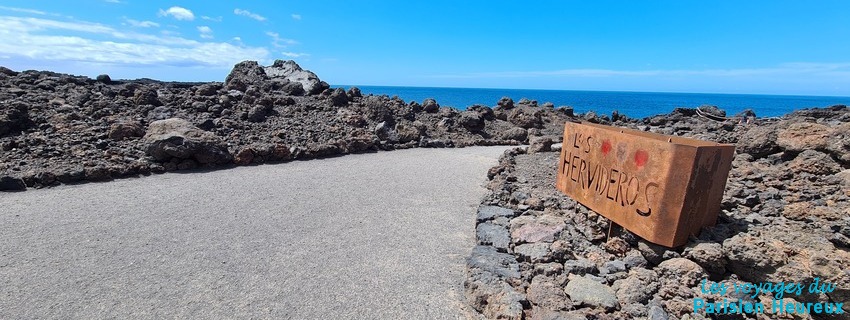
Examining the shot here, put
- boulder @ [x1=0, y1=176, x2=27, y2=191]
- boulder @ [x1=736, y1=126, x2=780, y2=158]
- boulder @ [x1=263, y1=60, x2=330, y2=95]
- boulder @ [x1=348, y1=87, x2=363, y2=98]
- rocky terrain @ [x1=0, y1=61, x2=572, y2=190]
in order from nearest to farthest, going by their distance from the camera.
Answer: boulder @ [x1=736, y1=126, x2=780, y2=158]
boulder @ [x1=0, y1=176, x2=27, y2=191]
rocky terrain @ [x1=0, y1=61, x2=572, y2=190]
boulder @ [x1=348, y1=87, x2=363, y2=98]
boulder @ [x1=263, y1=60, x2=330, y2=95]

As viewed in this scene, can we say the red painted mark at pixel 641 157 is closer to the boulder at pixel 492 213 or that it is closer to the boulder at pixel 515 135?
the boulder at pixel 492 213

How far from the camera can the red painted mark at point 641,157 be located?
191 inches

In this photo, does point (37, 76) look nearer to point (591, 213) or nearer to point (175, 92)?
point (175, 92)

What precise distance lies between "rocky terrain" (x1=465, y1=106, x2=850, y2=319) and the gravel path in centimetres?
65

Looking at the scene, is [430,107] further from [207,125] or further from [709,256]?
[709,256]

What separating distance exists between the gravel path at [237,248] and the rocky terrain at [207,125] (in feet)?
3.52

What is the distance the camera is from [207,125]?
1346 centimetres

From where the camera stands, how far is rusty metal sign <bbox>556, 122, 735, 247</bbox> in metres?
4.39

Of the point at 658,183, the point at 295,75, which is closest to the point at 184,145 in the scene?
the point at 658,183

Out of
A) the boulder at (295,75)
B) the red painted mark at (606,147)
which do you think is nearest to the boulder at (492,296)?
the red painted mark at (606,147)

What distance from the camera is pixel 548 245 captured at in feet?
18.1

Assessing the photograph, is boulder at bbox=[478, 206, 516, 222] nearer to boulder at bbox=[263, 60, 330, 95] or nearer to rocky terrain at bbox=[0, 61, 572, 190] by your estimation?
rocky terrain at bbox=[0, 61, 572, 190]

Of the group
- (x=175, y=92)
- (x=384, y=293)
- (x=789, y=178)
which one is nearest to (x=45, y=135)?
(x=175, y=92)

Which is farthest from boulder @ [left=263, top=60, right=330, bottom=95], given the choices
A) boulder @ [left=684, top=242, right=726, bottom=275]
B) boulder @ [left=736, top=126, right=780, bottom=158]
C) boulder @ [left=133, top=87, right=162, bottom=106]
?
boulder @ [left=684, top=242, right=726, bottom=275]
